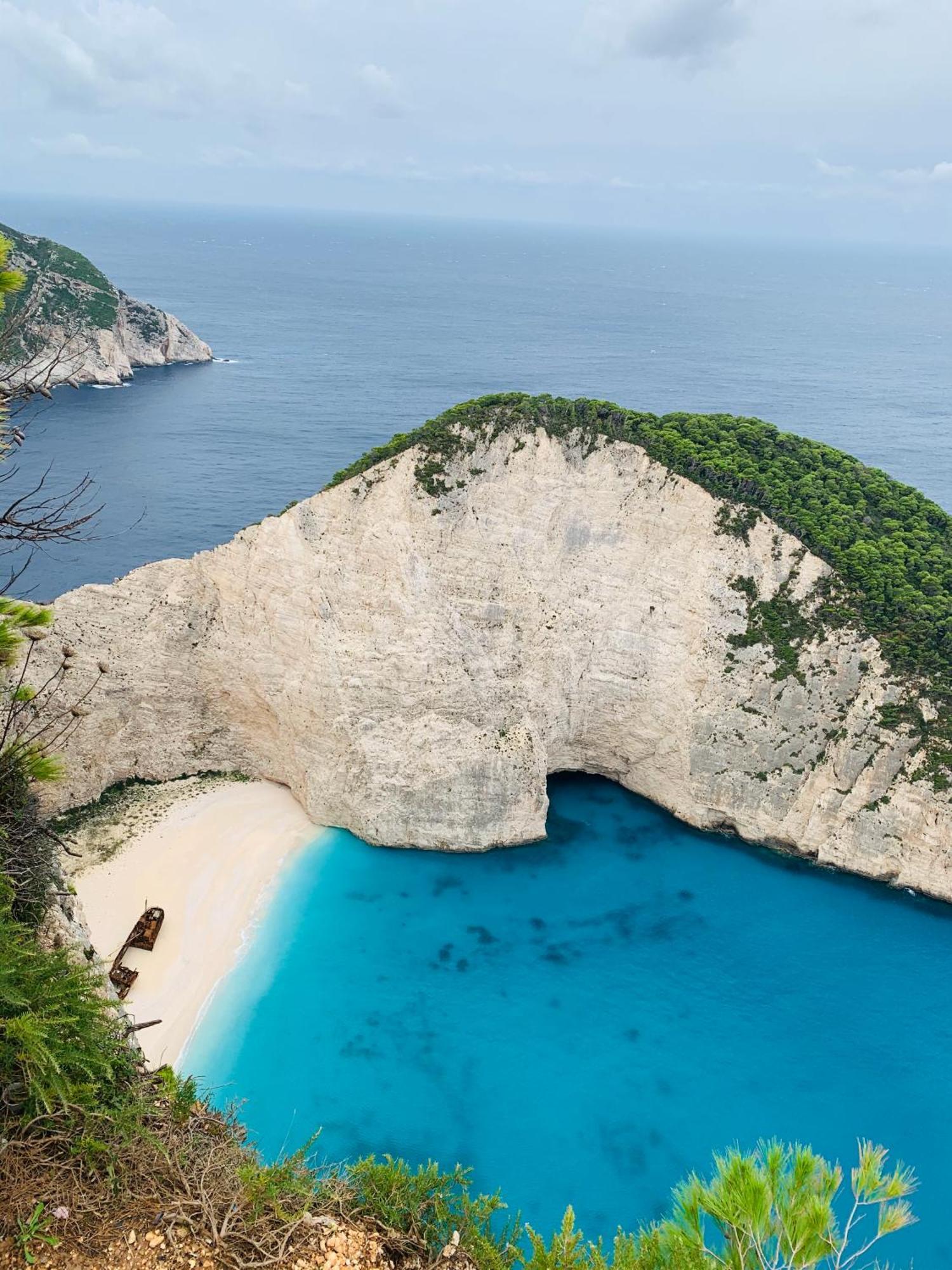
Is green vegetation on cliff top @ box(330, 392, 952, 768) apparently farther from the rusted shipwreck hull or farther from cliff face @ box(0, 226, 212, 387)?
cliff face @ box(0, 226, 212, 387)

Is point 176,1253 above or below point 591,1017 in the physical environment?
above

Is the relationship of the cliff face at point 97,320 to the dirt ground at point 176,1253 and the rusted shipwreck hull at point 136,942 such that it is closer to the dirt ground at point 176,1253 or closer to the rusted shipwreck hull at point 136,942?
the rusted shipwreck hull at point 136,942

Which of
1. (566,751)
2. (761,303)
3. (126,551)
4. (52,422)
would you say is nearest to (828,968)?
(566,751)

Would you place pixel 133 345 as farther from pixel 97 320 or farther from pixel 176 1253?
pixel 176 1253

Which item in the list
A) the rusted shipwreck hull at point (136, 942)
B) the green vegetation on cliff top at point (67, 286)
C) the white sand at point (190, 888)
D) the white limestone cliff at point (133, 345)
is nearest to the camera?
the rusted shipwreck hull at point (136, 942)

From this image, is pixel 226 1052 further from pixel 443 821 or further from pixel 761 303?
pixel 761 303

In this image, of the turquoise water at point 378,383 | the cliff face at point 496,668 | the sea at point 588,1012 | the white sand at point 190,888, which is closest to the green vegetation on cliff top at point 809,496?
the cliff face at point 496,668

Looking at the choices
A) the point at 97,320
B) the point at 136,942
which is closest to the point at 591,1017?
the point at 136,942
